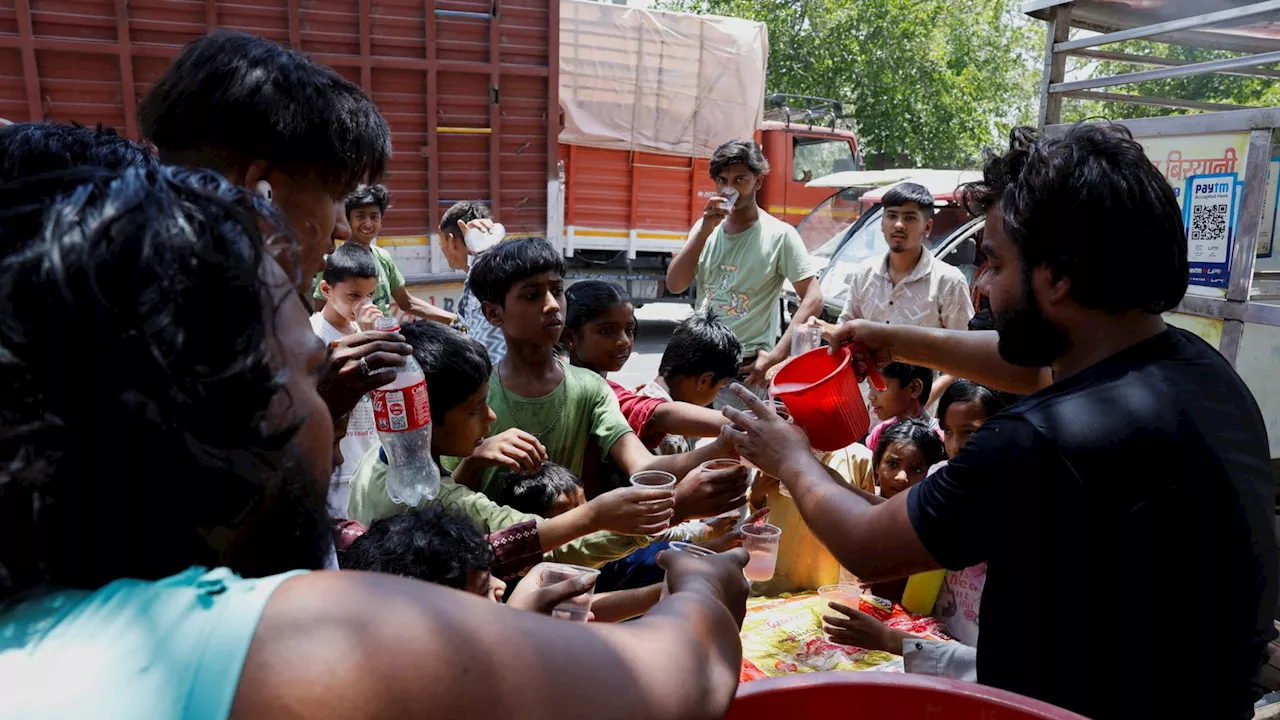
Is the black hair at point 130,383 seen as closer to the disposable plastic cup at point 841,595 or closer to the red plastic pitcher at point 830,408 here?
the red plastic pitcher at point 830,408

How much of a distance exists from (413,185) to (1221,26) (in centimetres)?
596

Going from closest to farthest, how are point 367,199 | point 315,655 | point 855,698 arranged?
point 315,655
point 855,698
point 367,199

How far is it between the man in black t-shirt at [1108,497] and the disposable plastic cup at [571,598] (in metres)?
0.49

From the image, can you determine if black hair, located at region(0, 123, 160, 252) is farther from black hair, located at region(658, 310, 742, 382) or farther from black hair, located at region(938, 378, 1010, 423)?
black hair, located at region(938, 378, 1010, 423)

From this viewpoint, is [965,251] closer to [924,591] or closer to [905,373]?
[905,373]

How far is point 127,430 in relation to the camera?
68 cm

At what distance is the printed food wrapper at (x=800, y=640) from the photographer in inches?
93.9

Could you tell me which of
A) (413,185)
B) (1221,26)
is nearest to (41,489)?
(1221,26)

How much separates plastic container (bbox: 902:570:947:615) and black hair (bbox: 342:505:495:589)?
1.57 metres

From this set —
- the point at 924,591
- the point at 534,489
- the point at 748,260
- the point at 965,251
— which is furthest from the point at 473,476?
the point at 965,251

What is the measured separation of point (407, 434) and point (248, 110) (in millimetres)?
844

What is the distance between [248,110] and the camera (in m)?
1.39

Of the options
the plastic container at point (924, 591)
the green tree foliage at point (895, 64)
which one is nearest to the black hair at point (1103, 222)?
the plastic container at point (924, 591)

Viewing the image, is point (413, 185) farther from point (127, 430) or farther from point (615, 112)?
point (127, 430)
